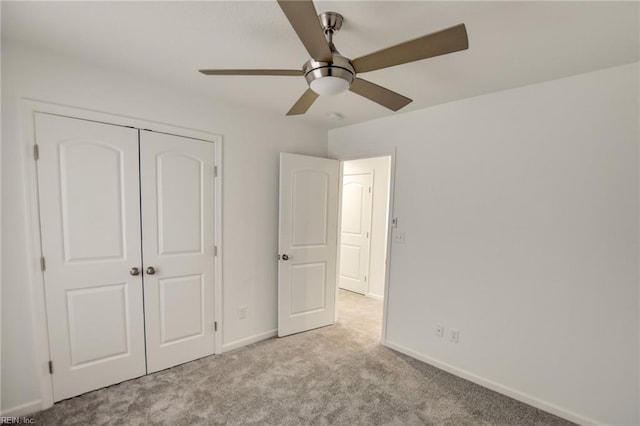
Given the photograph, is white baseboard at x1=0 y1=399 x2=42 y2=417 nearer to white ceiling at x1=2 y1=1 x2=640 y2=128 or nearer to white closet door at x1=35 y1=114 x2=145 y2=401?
white closet door at x1=35 y1=114 x2=145 y2=401

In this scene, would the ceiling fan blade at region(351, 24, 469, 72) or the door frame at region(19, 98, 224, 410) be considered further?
the door frame at region(19, 98, 224, 410)

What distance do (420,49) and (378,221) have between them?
3480 mm

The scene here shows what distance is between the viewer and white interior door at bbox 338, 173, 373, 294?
454 centimetres

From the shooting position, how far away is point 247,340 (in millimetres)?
2863

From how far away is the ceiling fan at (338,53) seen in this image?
96 centimetres

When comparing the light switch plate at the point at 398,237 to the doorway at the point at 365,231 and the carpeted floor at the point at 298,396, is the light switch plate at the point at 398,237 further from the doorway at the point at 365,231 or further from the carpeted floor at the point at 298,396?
the doorway at the point at 365,231

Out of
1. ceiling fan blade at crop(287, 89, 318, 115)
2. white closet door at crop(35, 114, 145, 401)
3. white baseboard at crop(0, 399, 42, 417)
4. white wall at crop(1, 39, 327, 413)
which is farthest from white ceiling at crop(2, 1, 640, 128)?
white baseboard at crop(0, 399, 42, 417)

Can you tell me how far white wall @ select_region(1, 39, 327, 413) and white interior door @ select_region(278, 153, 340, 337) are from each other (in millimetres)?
123

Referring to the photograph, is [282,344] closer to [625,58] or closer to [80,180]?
[80,180]

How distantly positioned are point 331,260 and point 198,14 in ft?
→ 8.46

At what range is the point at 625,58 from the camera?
1.65 meters

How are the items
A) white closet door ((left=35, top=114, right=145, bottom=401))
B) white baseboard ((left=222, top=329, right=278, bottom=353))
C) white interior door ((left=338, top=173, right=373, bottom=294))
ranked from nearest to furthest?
white closet door ((left=35, top=114, right=145, bottom=401)), white baseboard ((left=222, top=329, right=278, bottom=353)), white interior door ((left=338, top=173, right=373, bottom=294))

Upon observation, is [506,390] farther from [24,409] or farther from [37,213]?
[37,213]

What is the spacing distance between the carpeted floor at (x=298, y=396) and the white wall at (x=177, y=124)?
0.35m
